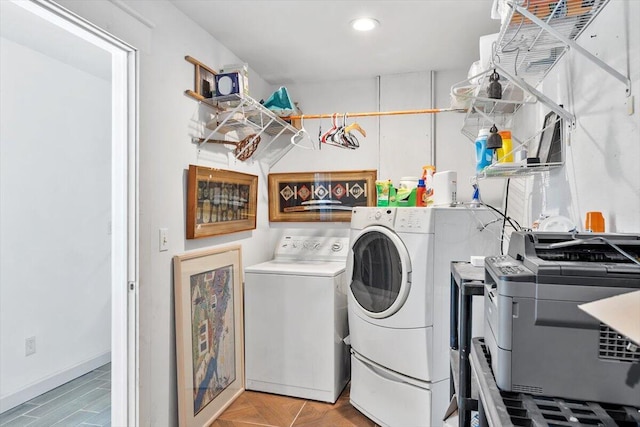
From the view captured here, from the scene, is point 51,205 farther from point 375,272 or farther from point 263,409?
point 375,272

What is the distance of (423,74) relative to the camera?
3.04 meters

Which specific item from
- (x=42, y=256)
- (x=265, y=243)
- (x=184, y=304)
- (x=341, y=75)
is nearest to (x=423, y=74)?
(x=341, y=75)

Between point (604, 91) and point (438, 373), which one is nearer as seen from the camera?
point (604, 91)

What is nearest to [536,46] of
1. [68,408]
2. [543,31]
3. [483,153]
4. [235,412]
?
[543,31]

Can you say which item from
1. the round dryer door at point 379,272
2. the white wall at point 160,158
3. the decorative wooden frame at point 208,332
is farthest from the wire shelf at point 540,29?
the decorative wooden frame at point 208,332

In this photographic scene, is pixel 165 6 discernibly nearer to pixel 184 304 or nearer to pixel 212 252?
pixel 212 252

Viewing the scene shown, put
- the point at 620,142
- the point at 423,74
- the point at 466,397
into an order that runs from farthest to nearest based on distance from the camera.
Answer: the point at 423,74, the point at 466,397, the point at 620,142

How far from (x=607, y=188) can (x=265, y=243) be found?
2460 millimetres

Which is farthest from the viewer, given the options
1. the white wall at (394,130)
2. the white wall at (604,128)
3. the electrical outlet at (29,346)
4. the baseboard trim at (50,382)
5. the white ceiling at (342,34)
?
the white wall at (394,130)

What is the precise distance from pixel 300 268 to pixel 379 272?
0.65m

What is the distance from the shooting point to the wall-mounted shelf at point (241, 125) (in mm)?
2260

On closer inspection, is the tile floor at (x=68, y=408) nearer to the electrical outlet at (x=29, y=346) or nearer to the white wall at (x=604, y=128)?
the electrical outlet at (x=29, y=346)

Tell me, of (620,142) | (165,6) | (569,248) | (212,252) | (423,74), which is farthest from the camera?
(423,74)

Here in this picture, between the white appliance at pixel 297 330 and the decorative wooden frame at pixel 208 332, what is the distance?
104 mm
